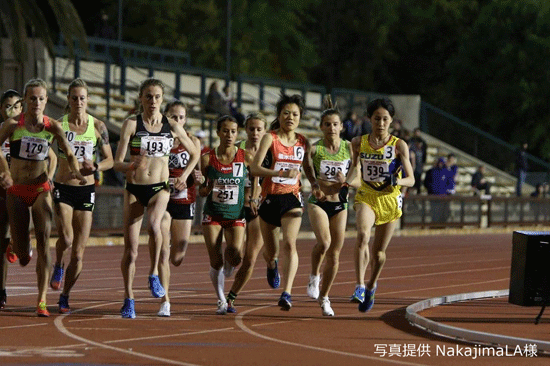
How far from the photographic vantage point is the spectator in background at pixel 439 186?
3953 cm

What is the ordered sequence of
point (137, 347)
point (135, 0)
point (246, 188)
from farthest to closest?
point (135, 0) < point (246, 188) < point (137, 347)

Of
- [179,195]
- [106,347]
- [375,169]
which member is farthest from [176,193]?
[106,347]

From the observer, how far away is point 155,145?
12.9 metres

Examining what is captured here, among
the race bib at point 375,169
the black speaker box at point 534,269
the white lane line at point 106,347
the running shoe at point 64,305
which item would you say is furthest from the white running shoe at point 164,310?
the black speaker box at point 534,269

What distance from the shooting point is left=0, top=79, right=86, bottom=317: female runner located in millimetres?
13000

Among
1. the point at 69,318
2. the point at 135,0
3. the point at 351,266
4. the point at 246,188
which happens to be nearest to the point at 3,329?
the point at 69,318

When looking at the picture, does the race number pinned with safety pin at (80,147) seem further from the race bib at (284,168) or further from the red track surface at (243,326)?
the race bib at (284,168)

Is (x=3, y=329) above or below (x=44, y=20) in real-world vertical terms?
below

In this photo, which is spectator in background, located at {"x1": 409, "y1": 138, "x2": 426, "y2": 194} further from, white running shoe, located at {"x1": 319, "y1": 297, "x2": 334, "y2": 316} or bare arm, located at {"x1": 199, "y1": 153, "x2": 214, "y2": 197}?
white running shoe, located at {"x1": 319, "y1": 297, "x2": 334, "y2": 316}

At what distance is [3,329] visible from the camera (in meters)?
11.6

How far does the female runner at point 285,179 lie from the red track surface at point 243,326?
652 millimetres

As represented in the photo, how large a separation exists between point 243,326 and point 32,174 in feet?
8.28

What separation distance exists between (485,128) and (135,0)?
58.8 ft

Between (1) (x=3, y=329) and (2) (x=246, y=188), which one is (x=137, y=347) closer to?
(1) (x=3, y=329)
